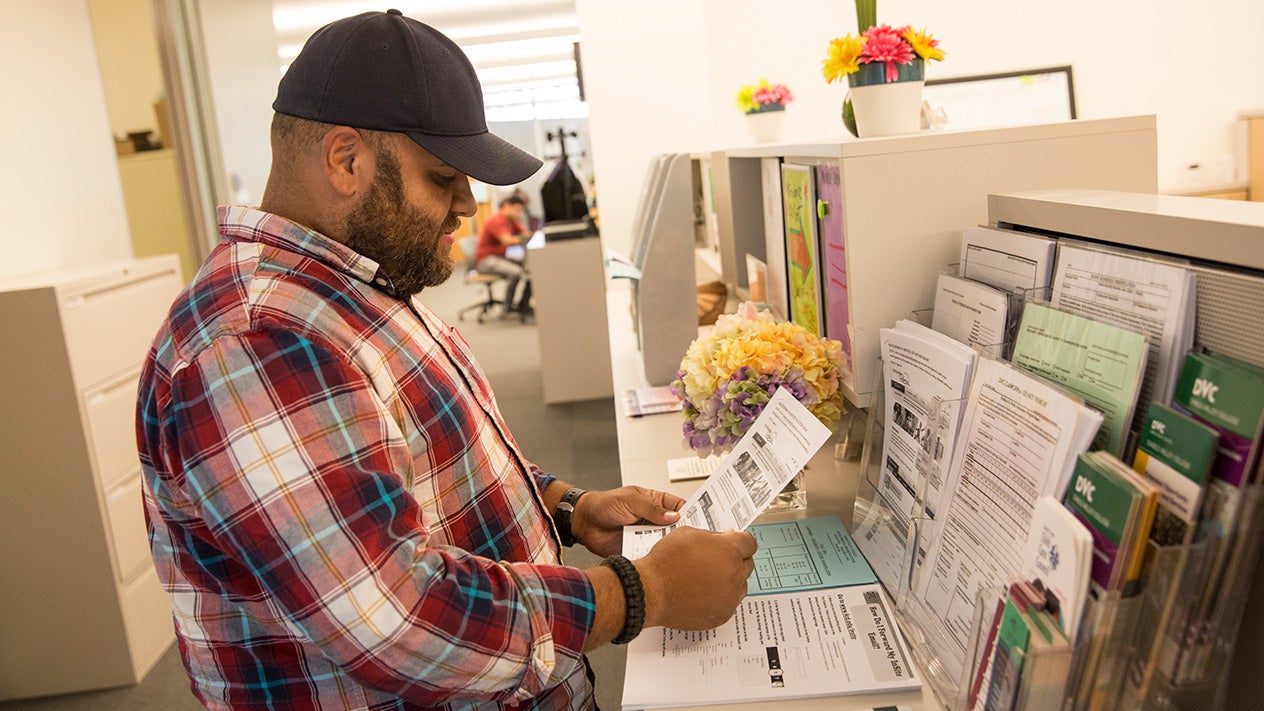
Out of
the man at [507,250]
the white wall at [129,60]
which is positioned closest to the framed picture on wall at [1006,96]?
the white wall at [129,60]

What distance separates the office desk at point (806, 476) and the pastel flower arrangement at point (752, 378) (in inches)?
5.6

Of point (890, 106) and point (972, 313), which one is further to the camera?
point (890, 106)

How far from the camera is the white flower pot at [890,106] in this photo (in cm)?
149

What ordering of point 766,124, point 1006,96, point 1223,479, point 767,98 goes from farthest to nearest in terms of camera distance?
point 1006,96 → point 766,124 → point 767,98 → point 1223,479

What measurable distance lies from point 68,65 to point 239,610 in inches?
129

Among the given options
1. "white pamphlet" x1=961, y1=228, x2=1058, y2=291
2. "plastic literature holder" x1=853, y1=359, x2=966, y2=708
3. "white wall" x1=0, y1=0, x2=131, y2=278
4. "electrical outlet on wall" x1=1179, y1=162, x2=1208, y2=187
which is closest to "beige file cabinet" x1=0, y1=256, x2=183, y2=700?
"white wall" x1=0, y1=0, x2=131, y2=278

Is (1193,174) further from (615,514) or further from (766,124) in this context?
(615,514)

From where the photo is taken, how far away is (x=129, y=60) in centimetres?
517

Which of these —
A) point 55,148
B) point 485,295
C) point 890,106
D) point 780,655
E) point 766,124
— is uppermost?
point 55,148

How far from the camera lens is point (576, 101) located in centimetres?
715

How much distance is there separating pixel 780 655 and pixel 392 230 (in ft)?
2.12

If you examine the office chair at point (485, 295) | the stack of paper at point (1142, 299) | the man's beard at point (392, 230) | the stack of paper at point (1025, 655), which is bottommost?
the office chair at point (485, 295)

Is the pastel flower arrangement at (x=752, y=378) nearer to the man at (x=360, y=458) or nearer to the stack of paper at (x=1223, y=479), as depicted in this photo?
the man at (x=360, y=458)

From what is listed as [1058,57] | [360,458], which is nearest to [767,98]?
[1058,57]
